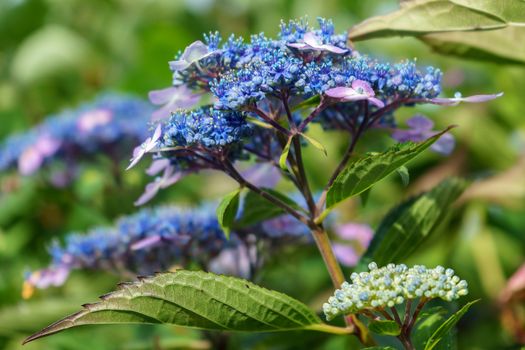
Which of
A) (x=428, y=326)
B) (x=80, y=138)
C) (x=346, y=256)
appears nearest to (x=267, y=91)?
(x=428, y=326)

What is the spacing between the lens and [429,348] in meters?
0.69

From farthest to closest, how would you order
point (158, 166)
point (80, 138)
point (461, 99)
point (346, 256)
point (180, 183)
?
point (180, 183) < point (80, 138) < point (346, 256) < point (158, 166) < point (461, 99)

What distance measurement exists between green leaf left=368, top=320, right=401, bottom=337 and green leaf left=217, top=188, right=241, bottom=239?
18 cm

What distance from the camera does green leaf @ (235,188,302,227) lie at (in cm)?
85

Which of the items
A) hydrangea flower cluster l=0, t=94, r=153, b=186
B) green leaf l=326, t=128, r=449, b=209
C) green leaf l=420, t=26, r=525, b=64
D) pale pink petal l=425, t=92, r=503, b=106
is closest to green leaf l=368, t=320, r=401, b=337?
green leaf l=326, t=128, r=449, b=209

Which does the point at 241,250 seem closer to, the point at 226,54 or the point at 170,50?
the point at 226,54

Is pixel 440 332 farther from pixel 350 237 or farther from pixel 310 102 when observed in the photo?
pixel 350 237

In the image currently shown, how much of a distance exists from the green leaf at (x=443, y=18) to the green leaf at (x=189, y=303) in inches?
13.6

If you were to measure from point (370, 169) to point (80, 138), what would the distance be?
0.85m

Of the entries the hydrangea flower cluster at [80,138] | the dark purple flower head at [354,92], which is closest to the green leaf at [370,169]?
the dark purple flower head at [354,92]

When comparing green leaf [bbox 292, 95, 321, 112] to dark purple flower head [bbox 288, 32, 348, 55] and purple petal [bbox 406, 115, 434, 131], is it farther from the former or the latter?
purple petal [bbox 406, 115, 434, 131]

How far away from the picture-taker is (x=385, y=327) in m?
0.68

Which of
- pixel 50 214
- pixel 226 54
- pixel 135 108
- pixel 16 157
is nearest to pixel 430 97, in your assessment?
pixel 226 54

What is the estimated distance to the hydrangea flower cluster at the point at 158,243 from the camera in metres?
1.05
